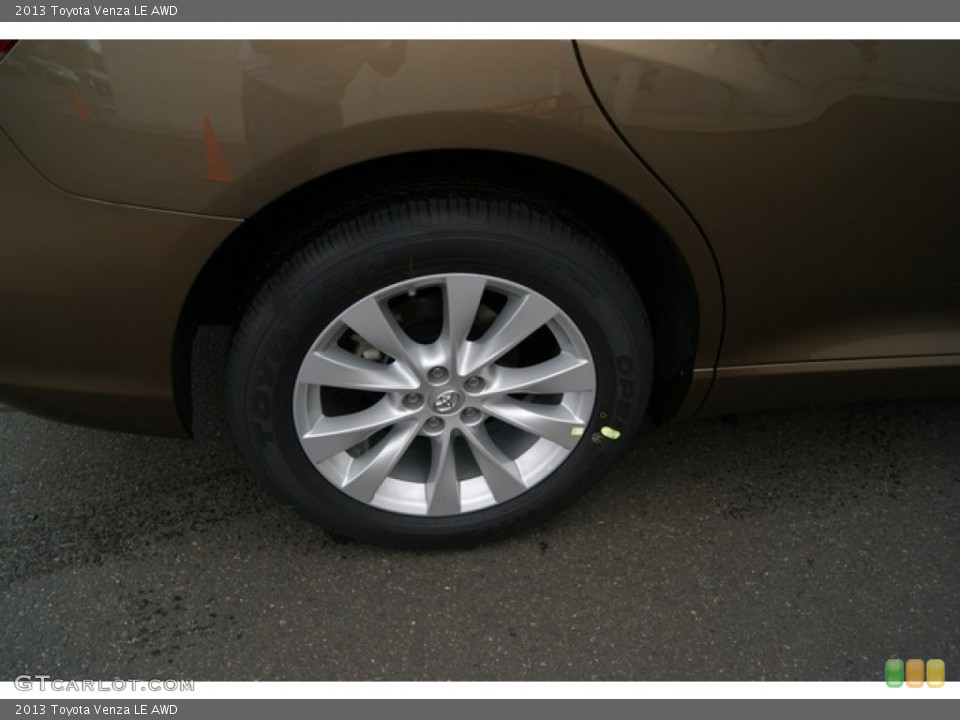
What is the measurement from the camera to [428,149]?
1.69 meters

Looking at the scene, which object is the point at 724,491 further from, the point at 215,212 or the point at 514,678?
the point at 215,212

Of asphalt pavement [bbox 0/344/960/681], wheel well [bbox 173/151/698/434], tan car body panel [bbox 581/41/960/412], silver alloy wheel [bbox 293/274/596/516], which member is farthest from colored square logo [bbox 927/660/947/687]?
silver alloy wheel [bbox 293/274/596/516]

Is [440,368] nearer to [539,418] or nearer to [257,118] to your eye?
[539,418]

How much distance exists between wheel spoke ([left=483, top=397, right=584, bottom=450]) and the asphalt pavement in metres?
0.33

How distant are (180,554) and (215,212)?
93cm

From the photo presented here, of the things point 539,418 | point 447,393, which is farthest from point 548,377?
point 447,393

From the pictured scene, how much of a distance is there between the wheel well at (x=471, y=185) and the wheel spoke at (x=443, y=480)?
20.5 inches

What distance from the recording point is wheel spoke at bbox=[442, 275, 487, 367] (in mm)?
1877

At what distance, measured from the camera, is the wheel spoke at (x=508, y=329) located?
194 cm

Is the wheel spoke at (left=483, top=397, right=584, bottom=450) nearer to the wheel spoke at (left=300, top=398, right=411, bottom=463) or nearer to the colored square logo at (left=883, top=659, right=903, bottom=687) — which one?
the wheel spoke at (left=300, top=398, right=411, bottom=463)

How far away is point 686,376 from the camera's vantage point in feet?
7.07

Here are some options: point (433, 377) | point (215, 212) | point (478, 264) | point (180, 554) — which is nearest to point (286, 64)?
point (215, 212)

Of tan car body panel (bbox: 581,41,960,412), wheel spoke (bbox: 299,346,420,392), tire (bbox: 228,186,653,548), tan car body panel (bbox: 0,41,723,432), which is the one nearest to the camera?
tan car body panel (bbox: 0,41,723,432)

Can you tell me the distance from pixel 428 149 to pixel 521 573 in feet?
3.41
